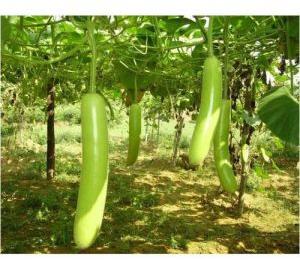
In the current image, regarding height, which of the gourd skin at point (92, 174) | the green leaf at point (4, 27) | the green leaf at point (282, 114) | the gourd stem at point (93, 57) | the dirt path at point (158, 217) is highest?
the green leaf at point (4, 27)

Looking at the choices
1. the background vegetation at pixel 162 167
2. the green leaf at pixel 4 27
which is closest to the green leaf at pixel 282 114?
the background vegetation at pixel 162 167

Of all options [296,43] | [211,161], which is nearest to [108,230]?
[296,43]

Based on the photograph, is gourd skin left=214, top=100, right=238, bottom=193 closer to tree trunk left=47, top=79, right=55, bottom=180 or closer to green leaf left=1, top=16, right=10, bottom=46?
green leaf left=1, top=16, right=10, bottom=46

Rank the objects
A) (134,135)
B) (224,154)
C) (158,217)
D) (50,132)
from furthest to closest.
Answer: (50,132) → (158,217) → (134,135) → (224,154)

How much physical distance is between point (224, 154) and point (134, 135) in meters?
→ 0.52

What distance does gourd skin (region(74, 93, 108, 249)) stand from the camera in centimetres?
89

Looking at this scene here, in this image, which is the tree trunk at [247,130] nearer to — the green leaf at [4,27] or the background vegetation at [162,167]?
the background vegetation at [162,167]

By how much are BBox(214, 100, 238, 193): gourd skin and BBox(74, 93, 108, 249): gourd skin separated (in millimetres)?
312

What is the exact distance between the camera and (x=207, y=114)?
929mm

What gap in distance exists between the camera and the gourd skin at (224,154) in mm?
1075

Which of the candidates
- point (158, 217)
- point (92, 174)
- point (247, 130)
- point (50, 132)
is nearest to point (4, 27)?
point (92, 174)

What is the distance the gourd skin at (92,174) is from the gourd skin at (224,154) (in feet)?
1.02

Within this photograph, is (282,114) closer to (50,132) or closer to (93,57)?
(93,57)
